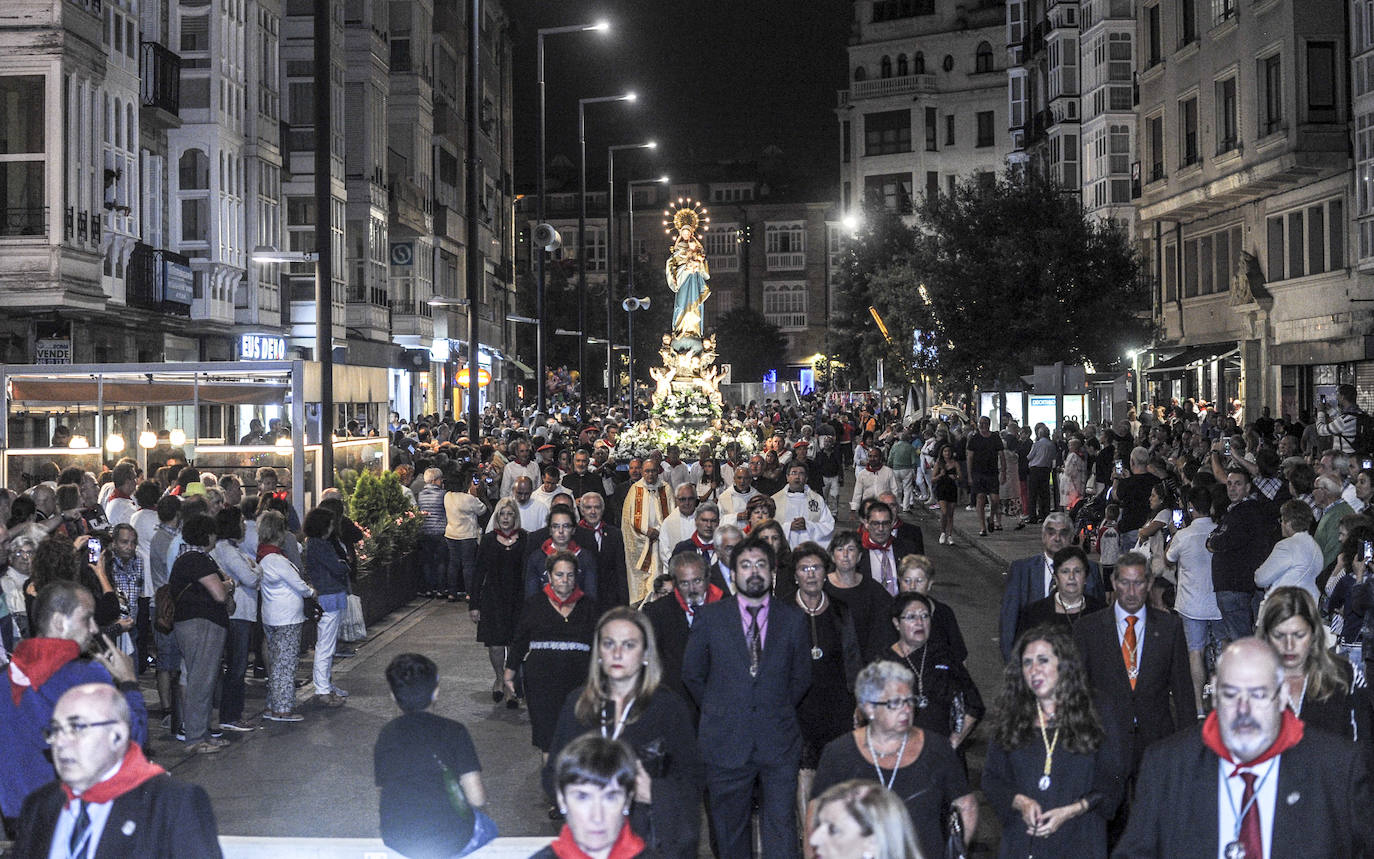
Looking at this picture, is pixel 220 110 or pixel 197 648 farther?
pixel 220 110

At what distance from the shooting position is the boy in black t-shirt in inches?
245

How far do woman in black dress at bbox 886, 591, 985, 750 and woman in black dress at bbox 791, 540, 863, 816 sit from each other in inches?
12.8

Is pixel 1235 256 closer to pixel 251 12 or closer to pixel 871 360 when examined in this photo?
pixel 251 12

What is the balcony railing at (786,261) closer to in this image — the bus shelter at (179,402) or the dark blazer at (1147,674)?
the bus shelter at (179,402)

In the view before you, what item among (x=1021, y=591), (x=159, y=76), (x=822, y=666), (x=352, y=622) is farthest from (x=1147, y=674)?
(x=159, y=76)

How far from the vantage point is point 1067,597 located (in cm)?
930

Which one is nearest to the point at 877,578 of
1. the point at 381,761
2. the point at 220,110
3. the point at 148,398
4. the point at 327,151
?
the point at 381,761

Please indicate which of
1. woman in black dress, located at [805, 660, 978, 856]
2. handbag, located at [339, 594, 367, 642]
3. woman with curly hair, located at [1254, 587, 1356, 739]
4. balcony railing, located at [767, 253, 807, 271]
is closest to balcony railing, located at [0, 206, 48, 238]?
handbag, located at [339, 594, 367, 642]

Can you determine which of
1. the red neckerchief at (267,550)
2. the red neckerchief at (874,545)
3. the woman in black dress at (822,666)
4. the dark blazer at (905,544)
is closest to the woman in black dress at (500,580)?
the red neckerchief at (267,550)

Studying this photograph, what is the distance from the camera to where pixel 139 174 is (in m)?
31.4

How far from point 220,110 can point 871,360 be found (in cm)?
4690

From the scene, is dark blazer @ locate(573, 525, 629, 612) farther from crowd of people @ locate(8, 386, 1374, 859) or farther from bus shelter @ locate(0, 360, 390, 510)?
bus shelter @ locate(0, 360, 390, 510)

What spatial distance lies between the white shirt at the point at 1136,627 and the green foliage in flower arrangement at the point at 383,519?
11.4 metres

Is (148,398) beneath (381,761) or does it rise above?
above
